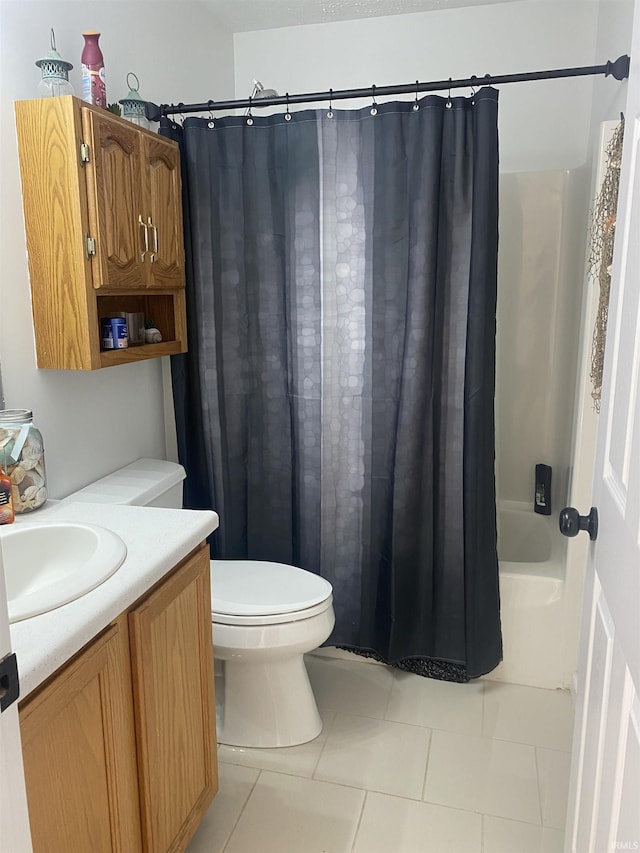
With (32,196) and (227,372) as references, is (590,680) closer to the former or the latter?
(227,372)

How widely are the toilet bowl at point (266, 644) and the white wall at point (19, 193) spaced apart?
0.56 m

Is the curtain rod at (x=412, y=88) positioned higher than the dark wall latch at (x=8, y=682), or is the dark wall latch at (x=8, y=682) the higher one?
the curtain rod at (x=412, y=88)

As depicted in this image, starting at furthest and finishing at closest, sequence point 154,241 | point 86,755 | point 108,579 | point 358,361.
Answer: point 358,361 < point 154,241 < point 108,579 < point 86,755

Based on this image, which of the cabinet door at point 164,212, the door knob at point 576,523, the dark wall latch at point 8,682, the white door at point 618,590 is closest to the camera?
the dark wall latch at point 8,682

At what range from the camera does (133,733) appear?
132 cm

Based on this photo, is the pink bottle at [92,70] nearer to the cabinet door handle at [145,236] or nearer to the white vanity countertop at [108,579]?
the cabinet door handle at [145,236]

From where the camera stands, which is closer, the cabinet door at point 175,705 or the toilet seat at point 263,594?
the cabinet door at point 175,705

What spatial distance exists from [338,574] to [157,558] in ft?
3.72

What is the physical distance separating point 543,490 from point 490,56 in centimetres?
177

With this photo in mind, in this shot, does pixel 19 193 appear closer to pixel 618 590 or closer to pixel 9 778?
pixel 9 778

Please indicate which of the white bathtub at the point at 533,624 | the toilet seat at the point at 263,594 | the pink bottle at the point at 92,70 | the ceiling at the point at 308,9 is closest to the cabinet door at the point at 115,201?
the pink bottle at the point at 92,70

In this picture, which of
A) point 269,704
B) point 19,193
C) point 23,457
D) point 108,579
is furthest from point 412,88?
point 269,704

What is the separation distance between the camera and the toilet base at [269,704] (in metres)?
2.05

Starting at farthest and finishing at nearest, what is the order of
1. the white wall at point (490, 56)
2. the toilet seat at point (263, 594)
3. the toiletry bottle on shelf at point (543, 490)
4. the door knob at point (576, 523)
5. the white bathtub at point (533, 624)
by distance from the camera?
the toiletry bottle on shelf at point (543, 490) < the white wall at point (490, 56) < the white bathtub at point (533, 624) < the toilet seat at point (263, 594) < the door knob at point (576, 523)
